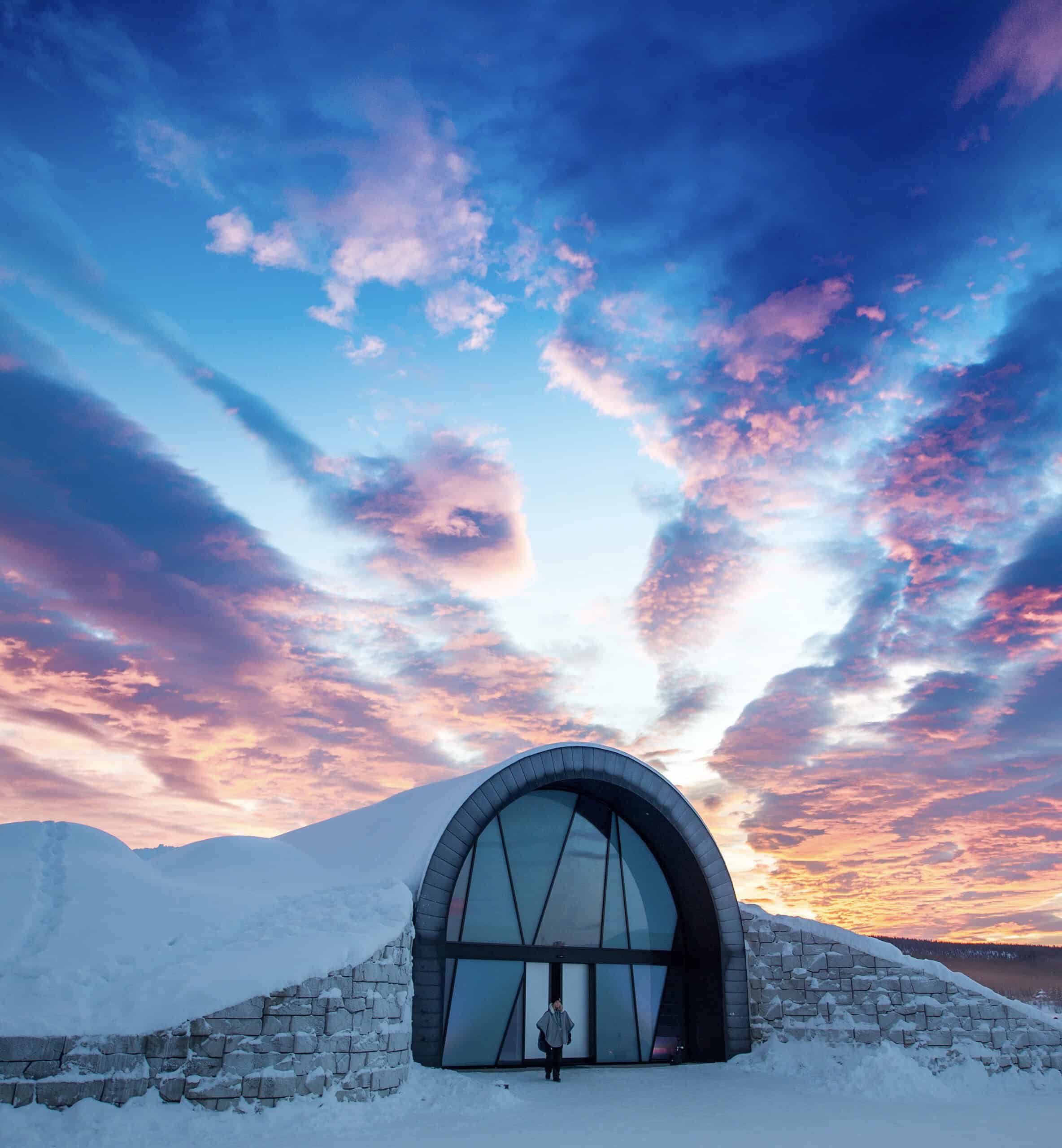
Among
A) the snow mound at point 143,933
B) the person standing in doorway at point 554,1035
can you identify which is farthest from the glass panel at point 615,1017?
the snow mound at point 143,933

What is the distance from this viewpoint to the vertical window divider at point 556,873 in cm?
1769

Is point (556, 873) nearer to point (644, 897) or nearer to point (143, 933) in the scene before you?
point (644, 897)

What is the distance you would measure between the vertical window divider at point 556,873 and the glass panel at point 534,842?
0.02 meters

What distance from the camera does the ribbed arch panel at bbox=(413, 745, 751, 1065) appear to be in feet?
50.5

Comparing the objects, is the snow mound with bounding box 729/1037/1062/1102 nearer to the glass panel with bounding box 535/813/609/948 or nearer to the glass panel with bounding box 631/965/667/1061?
the glass panel with bounding box 631/965/667/1061

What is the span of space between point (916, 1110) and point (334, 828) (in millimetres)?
13967

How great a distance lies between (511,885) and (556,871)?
1.19 meters

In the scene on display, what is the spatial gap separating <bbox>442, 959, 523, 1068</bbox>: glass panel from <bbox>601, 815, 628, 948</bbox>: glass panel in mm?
2469

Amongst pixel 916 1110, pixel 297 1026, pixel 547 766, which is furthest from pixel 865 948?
pixel 297 1026

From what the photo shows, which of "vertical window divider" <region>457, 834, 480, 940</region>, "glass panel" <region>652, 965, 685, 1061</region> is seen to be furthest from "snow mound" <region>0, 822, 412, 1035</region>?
"glass panel" <region>652, 965, 685, 1061</region>

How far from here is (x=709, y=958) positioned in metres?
18.4

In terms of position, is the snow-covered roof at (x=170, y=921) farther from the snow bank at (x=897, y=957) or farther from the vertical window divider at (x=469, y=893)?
the snow bank at (x=897, y=957)

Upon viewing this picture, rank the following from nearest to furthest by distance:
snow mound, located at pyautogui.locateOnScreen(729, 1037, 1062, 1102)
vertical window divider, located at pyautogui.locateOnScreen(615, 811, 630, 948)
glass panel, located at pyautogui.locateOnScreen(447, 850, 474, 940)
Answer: snow mound, located at pyautogui.locateOnScreen(729, 1037, 1062, 1102) < glass panel, located at pyautogui.locateOnScreen(447, 850, 474, 940) < vertical window divider, located at pyautogui.locateOnScreen(615, 811, 630, 948)

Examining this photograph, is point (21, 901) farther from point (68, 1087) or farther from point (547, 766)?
point (547, 766)
